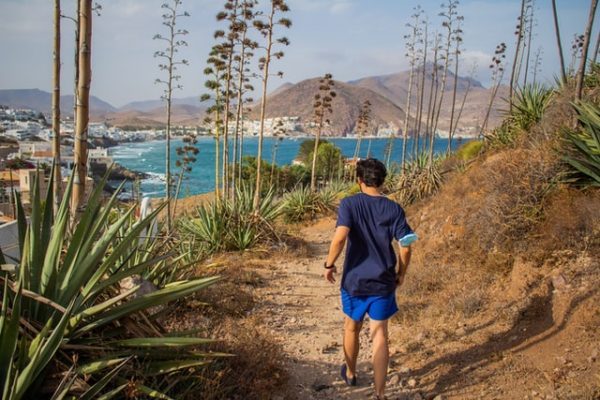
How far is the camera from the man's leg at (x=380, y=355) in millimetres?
3627

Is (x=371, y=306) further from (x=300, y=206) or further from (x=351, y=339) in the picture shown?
(x=300, y=206)

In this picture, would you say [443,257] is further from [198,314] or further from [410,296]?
[198,314]

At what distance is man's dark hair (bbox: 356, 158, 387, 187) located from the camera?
3.66 m

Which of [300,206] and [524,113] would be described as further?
[300,206]

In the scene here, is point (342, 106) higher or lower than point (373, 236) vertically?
higher

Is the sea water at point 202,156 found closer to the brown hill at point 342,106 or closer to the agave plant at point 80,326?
the brown hill at point 342,106

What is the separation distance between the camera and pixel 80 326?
2723 mm

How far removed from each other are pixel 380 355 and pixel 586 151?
14.0 ft

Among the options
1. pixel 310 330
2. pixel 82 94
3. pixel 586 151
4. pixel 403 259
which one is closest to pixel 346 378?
pixel 403 259

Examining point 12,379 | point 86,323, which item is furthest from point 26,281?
point 12,379

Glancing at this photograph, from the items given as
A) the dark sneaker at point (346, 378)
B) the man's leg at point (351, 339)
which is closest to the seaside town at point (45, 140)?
the man's leg at point (351, 339)

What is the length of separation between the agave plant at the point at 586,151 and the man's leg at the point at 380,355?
156 inches

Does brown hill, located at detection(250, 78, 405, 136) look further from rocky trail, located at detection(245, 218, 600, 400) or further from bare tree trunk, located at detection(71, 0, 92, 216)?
bare tree trunk, located at detection(71, 0, 92, 216)

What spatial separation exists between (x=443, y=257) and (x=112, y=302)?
18.4 ft
